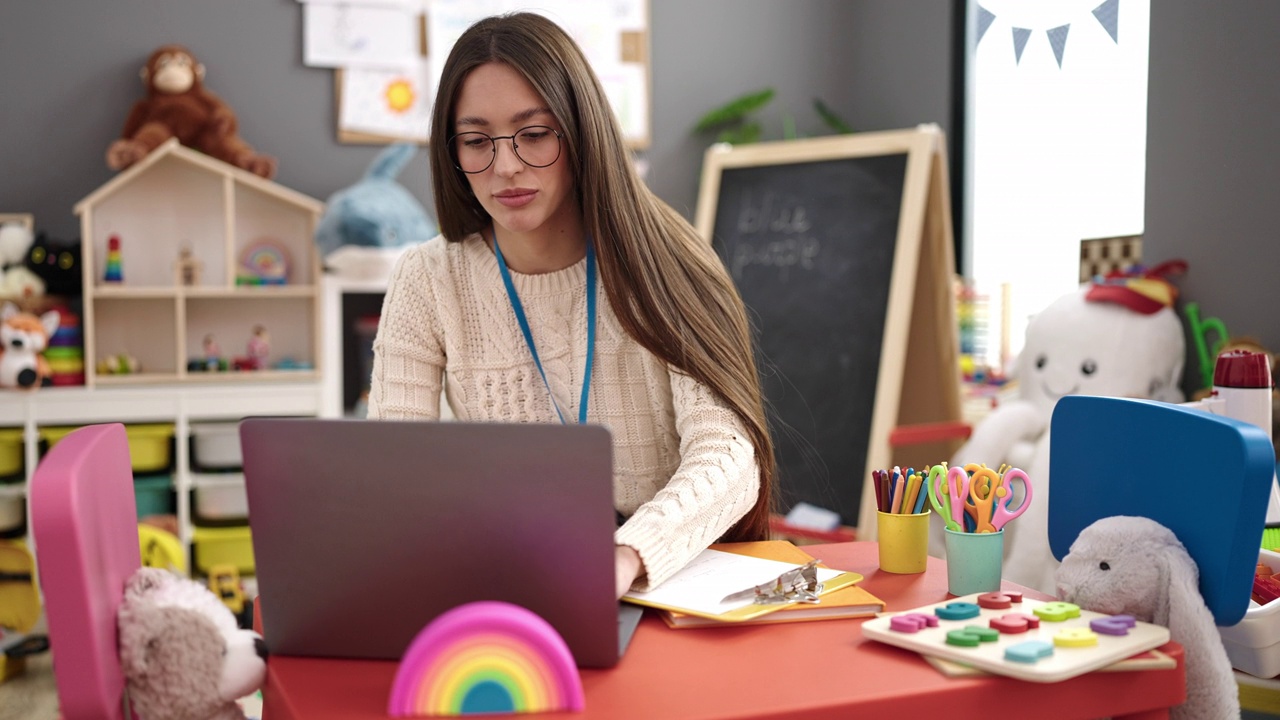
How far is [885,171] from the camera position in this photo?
8.29ft

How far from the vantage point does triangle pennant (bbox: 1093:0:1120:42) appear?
238cm

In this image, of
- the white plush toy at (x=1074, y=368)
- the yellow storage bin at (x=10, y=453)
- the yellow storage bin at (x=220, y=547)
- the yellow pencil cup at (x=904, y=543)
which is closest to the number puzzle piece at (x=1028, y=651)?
the yellow pencil cup at (x=904, y=543)

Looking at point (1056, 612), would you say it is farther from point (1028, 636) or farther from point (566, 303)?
point (566, 303)

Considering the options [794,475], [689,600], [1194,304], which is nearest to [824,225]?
[794,475]

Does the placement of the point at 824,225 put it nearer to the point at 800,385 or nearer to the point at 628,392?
the point at 800,385

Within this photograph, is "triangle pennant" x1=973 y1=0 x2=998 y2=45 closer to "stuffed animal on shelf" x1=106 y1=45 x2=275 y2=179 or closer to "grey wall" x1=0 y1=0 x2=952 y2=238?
"grey wall" x1=0 y1=0 x2=952 y2=238

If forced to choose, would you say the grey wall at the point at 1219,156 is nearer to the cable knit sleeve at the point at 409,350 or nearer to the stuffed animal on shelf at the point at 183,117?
the cable knit sleeve at the point at 409,350

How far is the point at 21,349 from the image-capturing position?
2549mm

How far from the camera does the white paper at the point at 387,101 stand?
309 cm

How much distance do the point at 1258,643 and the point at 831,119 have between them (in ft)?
8.68

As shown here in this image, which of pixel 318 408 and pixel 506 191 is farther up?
pixel 506 191

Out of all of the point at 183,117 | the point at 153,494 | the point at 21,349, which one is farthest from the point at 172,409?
the point at 183,117

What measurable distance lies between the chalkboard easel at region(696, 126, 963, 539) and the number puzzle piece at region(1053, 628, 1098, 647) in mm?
1585

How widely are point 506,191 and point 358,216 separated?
1.75 meters
